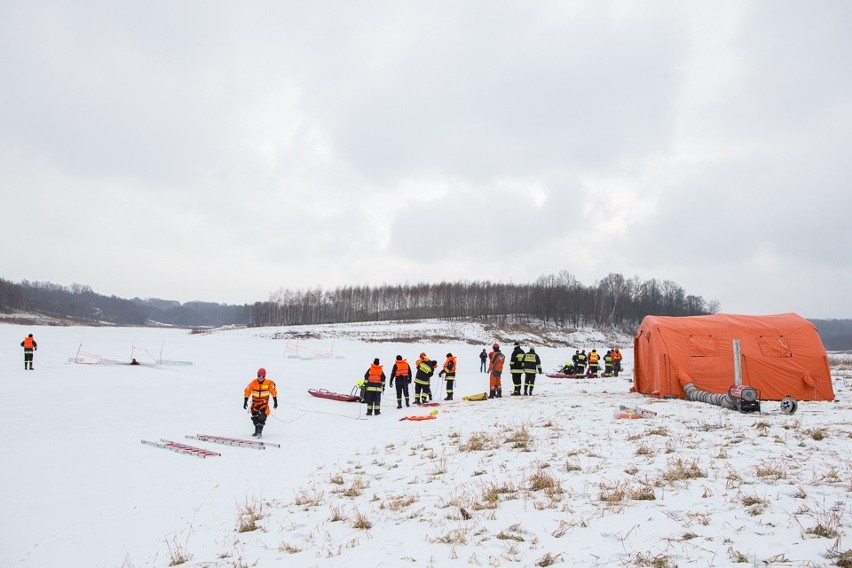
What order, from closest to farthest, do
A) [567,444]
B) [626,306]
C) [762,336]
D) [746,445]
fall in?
[746,445] < [567,444] < [762,336] < [626,306]

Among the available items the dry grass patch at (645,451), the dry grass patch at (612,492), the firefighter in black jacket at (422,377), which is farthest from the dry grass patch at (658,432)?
the firefighter in black jacket at (422,377)

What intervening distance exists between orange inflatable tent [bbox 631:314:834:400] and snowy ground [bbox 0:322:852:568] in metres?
2.47

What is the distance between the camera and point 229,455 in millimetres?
10078

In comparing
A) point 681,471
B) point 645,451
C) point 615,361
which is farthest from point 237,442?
point 615,361

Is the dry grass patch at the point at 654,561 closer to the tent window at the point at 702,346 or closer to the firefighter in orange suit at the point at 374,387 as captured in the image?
the firefighter in orange suit at the point at 374,387

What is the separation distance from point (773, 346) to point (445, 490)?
13915 mm

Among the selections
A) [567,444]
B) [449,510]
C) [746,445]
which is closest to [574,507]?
[449,510]

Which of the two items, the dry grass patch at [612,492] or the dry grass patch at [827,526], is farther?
the dry grass patch at [612,492]

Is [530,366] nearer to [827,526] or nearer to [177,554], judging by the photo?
[827,526]

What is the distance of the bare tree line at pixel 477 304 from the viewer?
102375 mm

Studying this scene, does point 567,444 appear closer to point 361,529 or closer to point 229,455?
point 361,529

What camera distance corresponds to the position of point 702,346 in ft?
49.6

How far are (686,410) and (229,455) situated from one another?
10.9 metres

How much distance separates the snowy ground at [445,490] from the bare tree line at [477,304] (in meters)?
85.7
